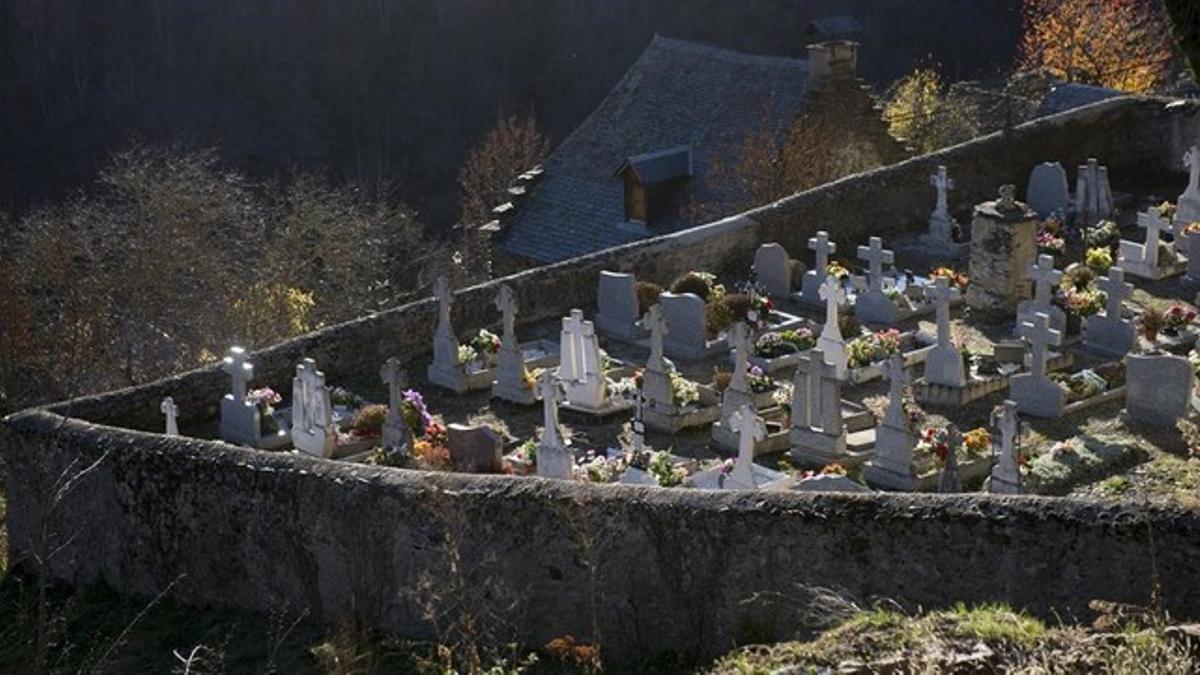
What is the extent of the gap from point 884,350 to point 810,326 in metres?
1.27

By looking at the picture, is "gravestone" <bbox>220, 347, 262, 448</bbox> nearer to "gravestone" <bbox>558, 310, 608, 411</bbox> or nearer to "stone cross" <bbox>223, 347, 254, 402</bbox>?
"stone cross" <bbox>223, 347, 254, 402</bbox>

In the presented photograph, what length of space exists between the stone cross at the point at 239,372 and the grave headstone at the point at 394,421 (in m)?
1.33

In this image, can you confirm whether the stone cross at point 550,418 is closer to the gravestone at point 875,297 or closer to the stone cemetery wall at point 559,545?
the stone cemetery wall at point 559,545

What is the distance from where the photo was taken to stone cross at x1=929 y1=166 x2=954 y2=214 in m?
24.2

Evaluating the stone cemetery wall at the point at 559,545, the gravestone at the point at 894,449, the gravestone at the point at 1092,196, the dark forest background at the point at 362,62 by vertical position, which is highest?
the dark forest background at the point at 362,62

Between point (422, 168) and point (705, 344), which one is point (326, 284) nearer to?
point (705, 344)

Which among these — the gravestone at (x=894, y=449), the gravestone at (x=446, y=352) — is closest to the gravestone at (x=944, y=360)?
the gravestone at (x=894, y=449)

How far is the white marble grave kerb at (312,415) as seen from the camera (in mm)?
18078

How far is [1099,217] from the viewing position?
24734mm

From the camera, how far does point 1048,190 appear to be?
83.1 ft

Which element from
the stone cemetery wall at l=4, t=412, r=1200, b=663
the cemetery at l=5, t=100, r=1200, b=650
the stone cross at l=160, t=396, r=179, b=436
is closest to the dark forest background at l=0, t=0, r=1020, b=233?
the cemetery at l=5, t=100, r=1200, b=650

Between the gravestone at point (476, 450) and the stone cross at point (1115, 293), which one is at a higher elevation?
the stone cross at point (1115, 293)

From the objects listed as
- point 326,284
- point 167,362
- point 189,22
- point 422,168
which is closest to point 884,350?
point 167,362

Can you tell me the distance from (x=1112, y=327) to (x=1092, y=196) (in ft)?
16.2
